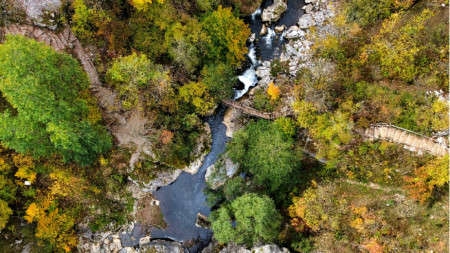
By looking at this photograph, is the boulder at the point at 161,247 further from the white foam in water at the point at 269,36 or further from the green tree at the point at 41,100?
the white foam in water at the point at 269,36

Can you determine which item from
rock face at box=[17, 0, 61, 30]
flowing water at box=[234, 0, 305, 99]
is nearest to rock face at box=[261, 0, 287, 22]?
flowing water at box=[234, 0, 305, 99]

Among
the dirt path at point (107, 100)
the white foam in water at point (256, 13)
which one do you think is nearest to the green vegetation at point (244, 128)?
the dirt path at point (107, 100)

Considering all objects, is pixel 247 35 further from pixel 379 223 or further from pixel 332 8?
pixel 379 223

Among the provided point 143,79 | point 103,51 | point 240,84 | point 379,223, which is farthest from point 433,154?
point 103,51

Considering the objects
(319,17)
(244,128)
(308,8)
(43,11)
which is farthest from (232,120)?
(43,11)

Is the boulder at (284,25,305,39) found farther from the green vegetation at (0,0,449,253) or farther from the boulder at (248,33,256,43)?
the boulder at (248,33,256,43)
